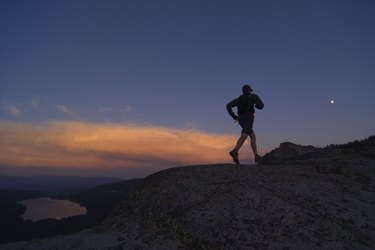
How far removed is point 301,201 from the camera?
7.46 m

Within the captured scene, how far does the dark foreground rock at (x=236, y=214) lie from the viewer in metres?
6.26

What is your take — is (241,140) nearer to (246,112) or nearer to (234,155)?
(234,155)

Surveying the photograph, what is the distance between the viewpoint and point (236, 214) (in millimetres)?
6859

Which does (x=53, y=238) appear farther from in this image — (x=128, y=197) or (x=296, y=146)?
(x=296, y=146)

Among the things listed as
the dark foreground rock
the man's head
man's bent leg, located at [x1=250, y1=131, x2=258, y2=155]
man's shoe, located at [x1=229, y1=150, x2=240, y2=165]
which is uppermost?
the man's head

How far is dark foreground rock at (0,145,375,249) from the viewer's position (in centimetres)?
626

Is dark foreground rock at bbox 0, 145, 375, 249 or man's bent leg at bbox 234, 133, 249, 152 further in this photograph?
man's bent leg at bbox 234, 133, 249, 152

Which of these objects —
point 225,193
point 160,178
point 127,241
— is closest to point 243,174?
point 225,193

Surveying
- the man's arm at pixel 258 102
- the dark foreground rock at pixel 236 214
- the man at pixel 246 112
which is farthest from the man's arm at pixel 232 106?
the dark foreground rock at pixel 236 214

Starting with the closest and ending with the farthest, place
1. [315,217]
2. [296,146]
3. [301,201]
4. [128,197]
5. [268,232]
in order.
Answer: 1. [268,232]
2. [315,217]
3. [301,201]
4. [128,197]
5. [296,146]

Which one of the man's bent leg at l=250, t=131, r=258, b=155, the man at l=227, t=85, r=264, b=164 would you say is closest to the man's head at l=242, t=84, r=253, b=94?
the man at l=227, t=85, r=264, b=164

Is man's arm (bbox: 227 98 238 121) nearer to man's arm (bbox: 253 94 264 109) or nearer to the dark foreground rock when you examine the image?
man's arm (bbox: 253 94 264 109)

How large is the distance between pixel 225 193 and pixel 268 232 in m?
1.48

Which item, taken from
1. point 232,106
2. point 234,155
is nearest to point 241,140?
point 234,155
